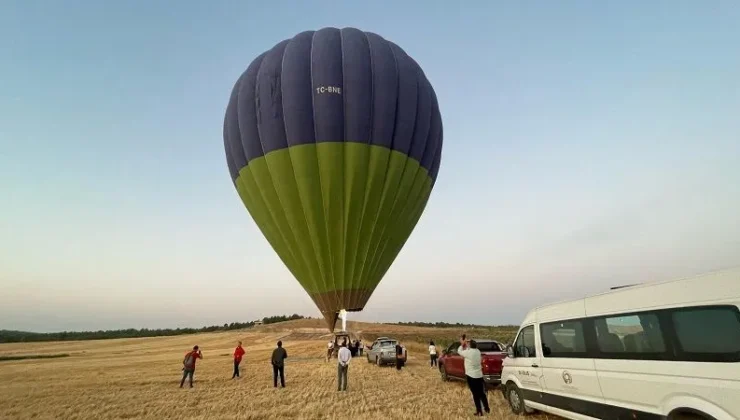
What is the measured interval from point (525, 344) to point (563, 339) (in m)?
1.54

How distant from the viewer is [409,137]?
67.9 feet

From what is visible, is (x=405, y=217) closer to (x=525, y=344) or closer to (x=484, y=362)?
(x=484, y=362)

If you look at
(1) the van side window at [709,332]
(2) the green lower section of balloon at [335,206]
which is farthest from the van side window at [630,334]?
(2) the green lower section of balloon at [335,206]

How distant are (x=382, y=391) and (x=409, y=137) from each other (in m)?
11.6

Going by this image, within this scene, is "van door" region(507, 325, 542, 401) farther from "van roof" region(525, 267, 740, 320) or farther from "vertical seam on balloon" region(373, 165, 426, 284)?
"vertical seam on balloon" region(373, 165, 426, 284)

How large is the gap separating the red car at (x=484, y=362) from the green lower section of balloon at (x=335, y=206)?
515 centimetres

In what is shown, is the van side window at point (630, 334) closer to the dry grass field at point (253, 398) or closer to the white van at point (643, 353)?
the white van at point (643, 353)

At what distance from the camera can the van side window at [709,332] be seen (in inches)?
205

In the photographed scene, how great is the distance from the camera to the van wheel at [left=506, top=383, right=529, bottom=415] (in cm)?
997

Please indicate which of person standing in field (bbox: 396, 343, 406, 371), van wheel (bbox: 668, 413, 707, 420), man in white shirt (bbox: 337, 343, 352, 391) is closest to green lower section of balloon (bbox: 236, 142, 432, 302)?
person standing in field (bbox: 396, 343, 406, 371)

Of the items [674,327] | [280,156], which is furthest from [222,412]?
[280,156]

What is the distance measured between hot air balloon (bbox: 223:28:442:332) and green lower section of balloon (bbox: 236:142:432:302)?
0.04 meters

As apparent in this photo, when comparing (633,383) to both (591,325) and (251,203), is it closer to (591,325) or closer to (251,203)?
(591,325)

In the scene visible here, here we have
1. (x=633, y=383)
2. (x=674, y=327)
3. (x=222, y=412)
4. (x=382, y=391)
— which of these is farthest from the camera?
(x=382, y=391)
